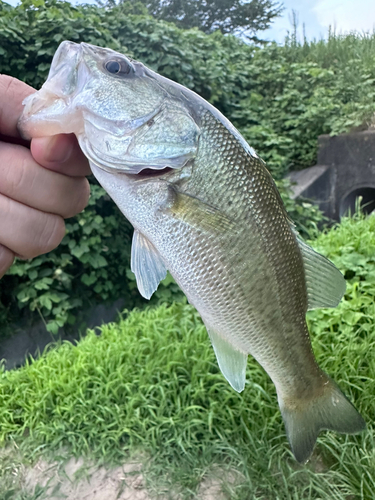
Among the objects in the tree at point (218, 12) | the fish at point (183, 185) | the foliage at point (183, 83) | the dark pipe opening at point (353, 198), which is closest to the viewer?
the fish at point (183, 185)

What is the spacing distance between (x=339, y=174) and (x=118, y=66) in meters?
5.33

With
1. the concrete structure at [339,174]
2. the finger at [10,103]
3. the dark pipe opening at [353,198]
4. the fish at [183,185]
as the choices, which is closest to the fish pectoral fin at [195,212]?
the fish at [183,185]

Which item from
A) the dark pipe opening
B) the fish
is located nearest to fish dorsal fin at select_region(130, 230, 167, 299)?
the fish

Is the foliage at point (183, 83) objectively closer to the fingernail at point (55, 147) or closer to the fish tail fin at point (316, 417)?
the fish tail fin at point (316, 417)

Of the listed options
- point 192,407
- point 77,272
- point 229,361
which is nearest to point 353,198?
point 77,272

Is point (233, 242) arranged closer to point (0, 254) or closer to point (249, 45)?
point (0, 254)

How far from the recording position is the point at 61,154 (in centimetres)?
96

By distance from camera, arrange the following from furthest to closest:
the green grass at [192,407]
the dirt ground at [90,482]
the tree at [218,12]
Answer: the tree at [218,12] < the dirt ground at [90,482] < the green grass at [192,407]

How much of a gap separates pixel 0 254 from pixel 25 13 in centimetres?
375

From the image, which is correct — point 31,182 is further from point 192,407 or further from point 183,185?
point 192,407

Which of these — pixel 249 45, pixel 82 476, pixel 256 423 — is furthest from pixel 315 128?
pixel 82 476

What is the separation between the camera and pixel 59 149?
95cm

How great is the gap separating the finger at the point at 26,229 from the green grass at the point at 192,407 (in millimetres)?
1627

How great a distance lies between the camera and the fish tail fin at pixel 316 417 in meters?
1.25
